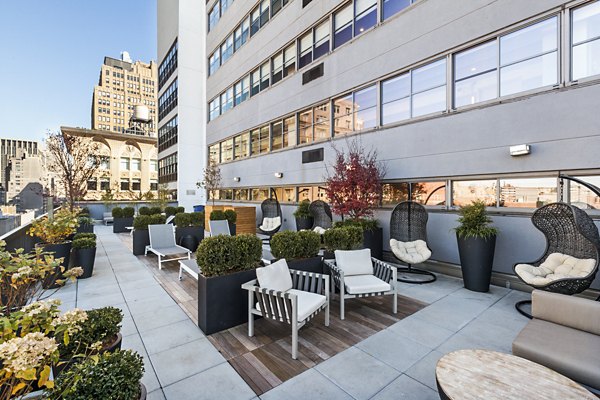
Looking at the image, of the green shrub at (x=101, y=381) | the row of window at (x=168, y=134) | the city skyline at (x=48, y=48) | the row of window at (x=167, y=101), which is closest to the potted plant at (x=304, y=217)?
the green shrub at (x=101, y=381)

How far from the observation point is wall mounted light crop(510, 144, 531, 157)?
5488 mm

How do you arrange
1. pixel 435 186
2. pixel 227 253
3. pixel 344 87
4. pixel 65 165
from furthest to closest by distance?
1. pixel 65 165
2. pixel 344 87
3. pixel 435 186
4. pixel 227 253

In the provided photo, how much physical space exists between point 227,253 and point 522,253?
19.0 ft

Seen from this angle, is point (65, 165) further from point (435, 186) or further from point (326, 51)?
point (435, 186)

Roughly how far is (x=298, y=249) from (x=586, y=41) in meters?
6.44

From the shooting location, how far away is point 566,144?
16.9ft

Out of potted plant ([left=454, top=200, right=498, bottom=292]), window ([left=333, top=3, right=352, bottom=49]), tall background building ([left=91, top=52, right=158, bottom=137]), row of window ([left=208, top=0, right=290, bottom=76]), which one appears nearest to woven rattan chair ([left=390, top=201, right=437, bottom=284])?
potted plant ([left=454, top=200, right=498, bottom=292])

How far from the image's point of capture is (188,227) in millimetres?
9547

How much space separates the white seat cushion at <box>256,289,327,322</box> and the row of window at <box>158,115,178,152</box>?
22.3 meters

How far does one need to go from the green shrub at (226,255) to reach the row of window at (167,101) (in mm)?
22337

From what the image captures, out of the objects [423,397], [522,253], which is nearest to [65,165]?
[423,397]

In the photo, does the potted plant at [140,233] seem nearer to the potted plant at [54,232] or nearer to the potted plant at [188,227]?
the potted plant at [188,227]

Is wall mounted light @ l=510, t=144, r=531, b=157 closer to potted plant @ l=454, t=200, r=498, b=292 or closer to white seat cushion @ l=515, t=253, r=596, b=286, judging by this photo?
potted plant @ l=454, t=200, r=498, b=292

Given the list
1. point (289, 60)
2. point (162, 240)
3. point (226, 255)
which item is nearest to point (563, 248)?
point (226, 255)
